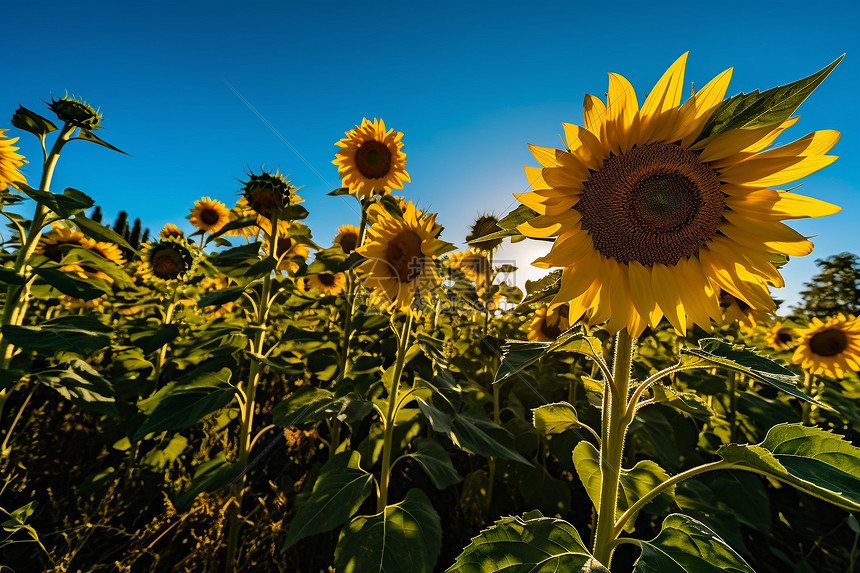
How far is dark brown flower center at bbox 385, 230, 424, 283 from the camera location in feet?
7.52

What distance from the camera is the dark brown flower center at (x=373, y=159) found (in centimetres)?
359

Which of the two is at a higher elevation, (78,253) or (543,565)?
(78,253)

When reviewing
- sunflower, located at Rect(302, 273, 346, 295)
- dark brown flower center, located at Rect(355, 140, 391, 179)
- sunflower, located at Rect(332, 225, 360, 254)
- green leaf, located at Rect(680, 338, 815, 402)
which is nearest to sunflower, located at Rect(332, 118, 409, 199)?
dark brown flower center, located at Rect(355, 140, 391, 179)

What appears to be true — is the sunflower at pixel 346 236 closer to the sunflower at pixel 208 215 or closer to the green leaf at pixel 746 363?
the sunflower at pixel 208 215

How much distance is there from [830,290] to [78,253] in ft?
71.7

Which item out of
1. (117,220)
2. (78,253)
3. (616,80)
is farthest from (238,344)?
(117,220)

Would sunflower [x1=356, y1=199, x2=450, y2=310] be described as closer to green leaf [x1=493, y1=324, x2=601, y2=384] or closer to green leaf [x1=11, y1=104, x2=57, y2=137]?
green leaf [x1=493, y1=324, x2=601, y2=384]

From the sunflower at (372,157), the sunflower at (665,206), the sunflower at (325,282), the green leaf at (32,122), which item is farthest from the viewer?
the sunflower at (325,282)

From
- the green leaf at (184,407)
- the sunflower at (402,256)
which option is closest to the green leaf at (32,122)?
the green leaf at (184,407)

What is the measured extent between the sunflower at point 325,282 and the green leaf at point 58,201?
8.14 ft

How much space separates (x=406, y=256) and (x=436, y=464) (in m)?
1.09

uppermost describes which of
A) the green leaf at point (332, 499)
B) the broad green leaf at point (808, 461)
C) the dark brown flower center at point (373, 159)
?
the dark brown flower center at point (373, 159)

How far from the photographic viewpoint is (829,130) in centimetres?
97

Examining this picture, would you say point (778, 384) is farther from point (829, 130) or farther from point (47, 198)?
point (47, 198)
